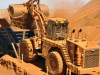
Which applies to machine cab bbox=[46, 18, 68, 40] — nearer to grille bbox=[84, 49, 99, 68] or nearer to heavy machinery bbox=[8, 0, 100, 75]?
heavy machinery bbox=[8, 0, 100, 75]

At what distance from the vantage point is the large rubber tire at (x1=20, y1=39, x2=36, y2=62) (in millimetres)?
20250

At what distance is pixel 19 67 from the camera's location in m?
18.9

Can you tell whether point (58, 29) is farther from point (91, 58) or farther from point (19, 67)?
point (19, 67)

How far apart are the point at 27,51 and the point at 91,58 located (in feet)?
17.4

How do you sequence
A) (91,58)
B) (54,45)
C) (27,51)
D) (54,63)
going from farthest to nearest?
(27,51), (54,45), (54,63), (91,58)

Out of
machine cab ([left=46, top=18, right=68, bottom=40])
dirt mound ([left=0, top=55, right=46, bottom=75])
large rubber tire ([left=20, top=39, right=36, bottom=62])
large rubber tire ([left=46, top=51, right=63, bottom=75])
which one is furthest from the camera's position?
large rubber tire ([left=20, top=39, right=36, bottom=62])

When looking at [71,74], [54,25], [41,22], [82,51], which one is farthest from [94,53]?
[41,22]

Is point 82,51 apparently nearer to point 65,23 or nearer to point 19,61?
point 65,23

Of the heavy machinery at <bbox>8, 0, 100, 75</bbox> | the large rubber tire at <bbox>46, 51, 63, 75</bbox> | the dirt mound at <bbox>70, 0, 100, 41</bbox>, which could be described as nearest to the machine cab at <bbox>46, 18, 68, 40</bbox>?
the heavy machinery at <bbox>8, 0, 100, 75</bbox>

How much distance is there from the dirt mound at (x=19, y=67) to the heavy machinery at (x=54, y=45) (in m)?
0.67

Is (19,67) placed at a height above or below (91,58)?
below

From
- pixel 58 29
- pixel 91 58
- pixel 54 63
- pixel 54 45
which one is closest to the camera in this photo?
pixel 91 58

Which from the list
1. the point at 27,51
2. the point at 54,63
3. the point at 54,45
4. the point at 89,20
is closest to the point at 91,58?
the point at 54,63

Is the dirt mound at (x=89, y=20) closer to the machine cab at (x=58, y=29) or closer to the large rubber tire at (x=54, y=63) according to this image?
the machine cab at (x=58, y=29)
